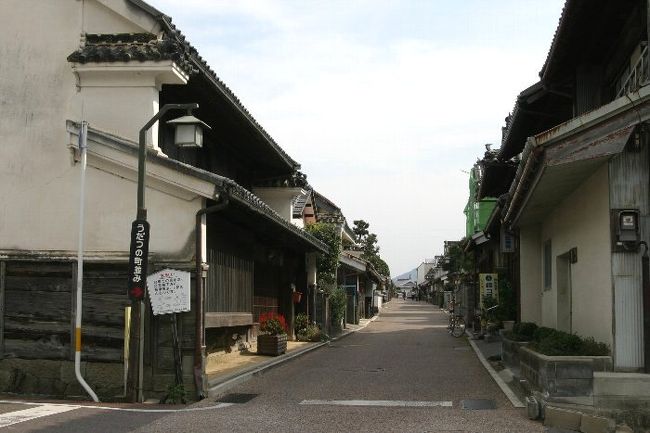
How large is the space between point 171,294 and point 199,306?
526mm

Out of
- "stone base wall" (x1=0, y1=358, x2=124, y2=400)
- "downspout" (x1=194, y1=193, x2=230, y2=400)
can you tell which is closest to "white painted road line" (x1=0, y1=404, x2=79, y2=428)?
"stone base wall" (x1=0, y1=358, x2=124, y2=400)

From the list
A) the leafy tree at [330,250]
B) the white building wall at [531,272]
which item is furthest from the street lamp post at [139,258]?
the leafy tree at [330,250]

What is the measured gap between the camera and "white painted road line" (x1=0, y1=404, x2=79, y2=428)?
9.45 m

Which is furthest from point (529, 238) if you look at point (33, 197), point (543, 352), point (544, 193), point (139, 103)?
point (33, 197)

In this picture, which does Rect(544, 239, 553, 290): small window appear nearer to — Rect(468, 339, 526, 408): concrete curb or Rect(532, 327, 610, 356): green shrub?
Rect(468, 339, 526, 408): concrete curb

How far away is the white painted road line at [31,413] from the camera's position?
9.45 m

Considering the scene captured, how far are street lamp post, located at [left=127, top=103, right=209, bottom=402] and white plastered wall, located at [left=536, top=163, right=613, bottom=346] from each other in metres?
6.32

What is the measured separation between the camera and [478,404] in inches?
446

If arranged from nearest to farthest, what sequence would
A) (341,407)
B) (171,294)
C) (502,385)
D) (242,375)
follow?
(341,407) < (171,294) < (502,385) < (242,375)

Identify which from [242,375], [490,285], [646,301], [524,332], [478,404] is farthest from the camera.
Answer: [490,285]

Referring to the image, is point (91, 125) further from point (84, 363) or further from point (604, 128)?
point (604, 128)

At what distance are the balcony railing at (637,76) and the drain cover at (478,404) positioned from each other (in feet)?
17.2

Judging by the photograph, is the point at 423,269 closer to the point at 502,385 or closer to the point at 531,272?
the point at 531,272

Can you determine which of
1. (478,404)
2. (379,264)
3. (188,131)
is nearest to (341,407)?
(478,404)
